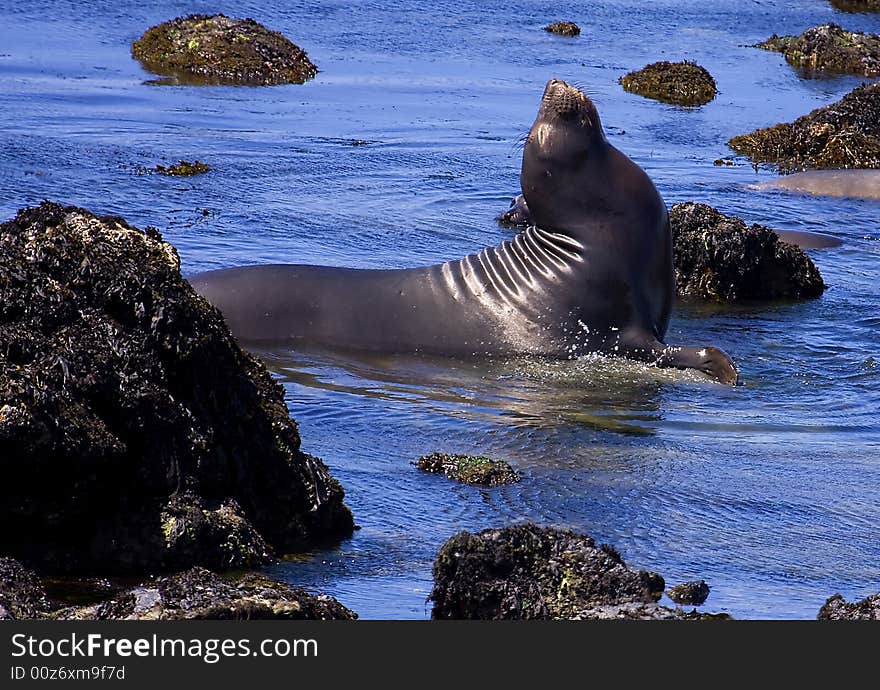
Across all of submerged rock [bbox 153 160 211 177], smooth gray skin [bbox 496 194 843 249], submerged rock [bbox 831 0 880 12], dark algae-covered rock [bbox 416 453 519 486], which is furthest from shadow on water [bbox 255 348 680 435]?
submerged rock [bbox 831 0 880 12]

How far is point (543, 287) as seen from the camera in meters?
9.56

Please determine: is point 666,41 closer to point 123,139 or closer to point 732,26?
point 732,26

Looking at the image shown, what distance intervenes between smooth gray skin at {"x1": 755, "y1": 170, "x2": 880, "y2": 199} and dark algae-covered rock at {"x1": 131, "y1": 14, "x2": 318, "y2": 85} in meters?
7.08

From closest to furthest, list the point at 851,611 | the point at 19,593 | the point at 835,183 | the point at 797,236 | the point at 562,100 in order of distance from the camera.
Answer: the point at 19,593, the point at 851,611, the point at 562,100, the point at 797,236, the point at 835,183

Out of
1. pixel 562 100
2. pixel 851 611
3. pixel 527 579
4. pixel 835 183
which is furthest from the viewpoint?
pixel 835 183

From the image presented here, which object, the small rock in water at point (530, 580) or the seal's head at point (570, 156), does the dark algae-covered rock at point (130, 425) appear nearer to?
the small rock in water at point (530, 580)

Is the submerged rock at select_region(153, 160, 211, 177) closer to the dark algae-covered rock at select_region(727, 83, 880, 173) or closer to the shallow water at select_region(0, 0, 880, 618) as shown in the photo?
the shallow water at select_region(0, 0, 880, 618)

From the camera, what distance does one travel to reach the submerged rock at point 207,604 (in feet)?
14.0

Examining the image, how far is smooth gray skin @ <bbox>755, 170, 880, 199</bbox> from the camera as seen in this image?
614 inches

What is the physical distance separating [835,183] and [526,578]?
1170 cm

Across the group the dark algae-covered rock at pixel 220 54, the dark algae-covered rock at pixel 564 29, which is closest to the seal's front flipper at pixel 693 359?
the dark algae-covered rock at pixel 220 54

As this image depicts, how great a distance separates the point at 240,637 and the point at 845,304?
8200 millimetres

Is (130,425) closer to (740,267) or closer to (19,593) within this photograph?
(19,593)

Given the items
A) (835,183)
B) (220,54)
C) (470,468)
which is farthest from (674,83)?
(470,468)
